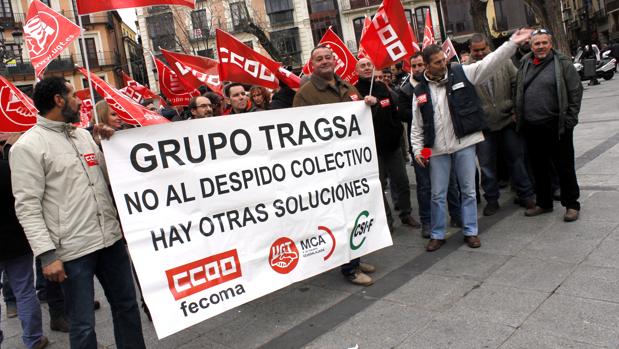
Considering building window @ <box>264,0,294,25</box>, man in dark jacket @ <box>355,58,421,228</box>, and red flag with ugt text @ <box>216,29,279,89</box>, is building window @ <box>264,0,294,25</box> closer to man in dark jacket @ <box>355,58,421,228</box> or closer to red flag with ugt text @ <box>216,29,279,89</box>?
man in dark jacket @ <box>355,58,421,228</box>

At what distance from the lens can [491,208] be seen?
18.7 ft

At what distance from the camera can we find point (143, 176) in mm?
3203

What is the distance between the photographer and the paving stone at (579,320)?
2.85 m

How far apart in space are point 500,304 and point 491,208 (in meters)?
2.45

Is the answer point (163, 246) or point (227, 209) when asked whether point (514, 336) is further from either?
point (163, 246)

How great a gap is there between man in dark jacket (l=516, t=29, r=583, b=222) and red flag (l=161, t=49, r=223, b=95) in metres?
3.67

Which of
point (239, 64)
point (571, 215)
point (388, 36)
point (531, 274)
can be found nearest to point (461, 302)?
point (531, 274)

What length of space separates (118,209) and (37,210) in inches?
17.9

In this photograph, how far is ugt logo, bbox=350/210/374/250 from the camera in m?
4.21

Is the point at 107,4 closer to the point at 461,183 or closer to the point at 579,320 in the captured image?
the point at 461,183

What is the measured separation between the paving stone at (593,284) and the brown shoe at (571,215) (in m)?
1.17

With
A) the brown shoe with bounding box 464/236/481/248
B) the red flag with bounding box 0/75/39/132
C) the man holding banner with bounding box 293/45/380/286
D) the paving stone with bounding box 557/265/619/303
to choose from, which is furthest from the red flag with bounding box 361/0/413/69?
Answer: the red flag with bounding box 0/75/39/132

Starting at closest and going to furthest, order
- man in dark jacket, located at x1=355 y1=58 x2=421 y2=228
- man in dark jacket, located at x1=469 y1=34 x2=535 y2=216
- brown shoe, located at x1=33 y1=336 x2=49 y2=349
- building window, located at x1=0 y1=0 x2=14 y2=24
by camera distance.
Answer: brown shoe, located at x1=33 y1=336 x2=49 y2=349 → man in dark jacket, located at x1=355 y1=58 x2=421 y2=228 → man in dark jacket, located at x1=469 y1=34 x2=535 y2=216 → building window, located at x1=0 y1=0 x2=14 y2=24

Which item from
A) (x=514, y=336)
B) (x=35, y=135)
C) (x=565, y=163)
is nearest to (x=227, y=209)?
Result: (x=35, y=135)
